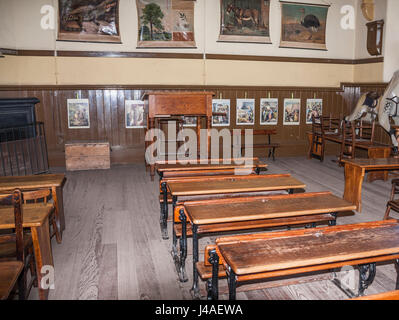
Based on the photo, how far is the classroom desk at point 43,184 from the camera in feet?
11.2

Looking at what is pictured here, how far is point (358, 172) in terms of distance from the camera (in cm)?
464

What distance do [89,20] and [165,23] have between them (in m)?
1.49

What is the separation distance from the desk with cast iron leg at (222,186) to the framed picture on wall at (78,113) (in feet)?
15.0

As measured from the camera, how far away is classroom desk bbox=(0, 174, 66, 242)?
3406 mm

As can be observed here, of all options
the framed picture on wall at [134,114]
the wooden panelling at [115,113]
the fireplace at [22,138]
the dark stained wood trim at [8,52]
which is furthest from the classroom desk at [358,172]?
the dark stained wood trim at [8,52]

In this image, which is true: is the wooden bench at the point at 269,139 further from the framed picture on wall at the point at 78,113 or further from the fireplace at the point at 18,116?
the fireplace at the point at 18,116

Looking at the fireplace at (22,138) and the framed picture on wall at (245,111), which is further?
the framed picture on wall at (245,111)

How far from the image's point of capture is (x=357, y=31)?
27.6 feet

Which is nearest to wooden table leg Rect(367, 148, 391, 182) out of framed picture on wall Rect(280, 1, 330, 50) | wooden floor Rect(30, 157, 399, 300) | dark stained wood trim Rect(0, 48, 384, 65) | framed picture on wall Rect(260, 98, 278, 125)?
wooden floor Rect(30, 157, 399, 300)

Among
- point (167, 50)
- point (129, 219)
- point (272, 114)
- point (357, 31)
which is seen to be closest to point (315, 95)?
point (272, 114)

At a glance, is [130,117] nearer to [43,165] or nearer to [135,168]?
[135,168]

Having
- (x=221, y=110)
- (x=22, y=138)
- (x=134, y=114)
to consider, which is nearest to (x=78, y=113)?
(x=134, y=114)

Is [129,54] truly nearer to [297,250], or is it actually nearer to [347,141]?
[347,141]
